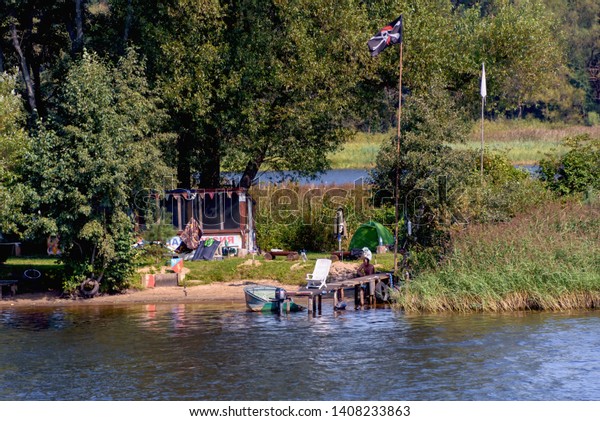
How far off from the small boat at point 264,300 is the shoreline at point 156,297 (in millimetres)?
2187

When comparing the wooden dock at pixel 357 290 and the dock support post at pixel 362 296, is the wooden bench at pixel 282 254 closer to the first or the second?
the wooden dock at pixel 357 290

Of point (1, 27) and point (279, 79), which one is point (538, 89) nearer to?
point (279, 79)

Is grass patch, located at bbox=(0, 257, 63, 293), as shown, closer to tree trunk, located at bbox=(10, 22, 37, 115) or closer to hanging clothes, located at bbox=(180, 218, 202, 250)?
hanging clothes, located at bbox=(180, 218, 202, 250)

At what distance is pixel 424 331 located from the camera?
2939 centimetres

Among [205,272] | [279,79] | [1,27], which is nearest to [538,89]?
[279,79]

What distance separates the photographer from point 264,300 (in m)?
33.2

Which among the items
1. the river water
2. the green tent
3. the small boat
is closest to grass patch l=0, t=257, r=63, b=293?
the river water

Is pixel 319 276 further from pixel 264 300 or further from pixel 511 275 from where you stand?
pixel 511 275

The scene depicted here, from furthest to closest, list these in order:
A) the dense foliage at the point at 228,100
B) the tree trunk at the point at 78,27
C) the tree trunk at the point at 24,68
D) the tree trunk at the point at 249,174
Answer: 1. the tree trunk at the point at 249,174
2. the tree trunk at the point at 24,68
3. the tree trunk at the point at 78,27
4. the dense foliage at the point at 228,100

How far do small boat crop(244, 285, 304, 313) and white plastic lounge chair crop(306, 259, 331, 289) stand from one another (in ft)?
3.26

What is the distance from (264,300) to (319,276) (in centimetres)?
208

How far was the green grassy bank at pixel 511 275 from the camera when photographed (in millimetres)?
31641

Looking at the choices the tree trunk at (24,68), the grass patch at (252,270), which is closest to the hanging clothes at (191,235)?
the grass patch at (252,270)

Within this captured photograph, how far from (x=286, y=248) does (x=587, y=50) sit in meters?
85.0
